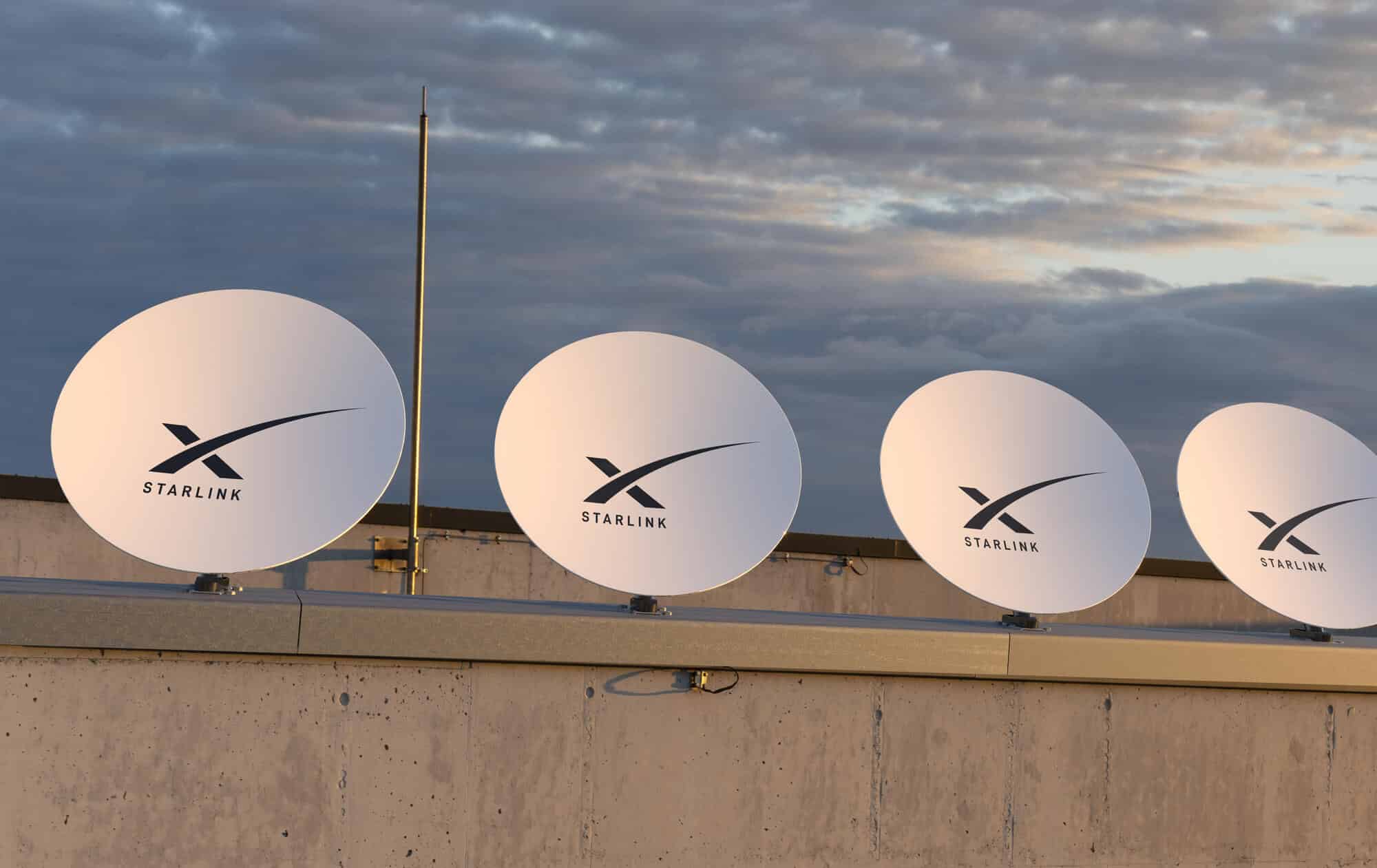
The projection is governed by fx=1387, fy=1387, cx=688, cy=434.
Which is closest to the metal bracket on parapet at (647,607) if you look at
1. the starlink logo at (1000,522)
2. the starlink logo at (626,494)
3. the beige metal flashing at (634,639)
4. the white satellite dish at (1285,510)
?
the beige metal flashing at (634,639)

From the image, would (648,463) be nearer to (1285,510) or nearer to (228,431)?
(228,431)

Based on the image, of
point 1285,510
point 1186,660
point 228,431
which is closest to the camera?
point 228,431

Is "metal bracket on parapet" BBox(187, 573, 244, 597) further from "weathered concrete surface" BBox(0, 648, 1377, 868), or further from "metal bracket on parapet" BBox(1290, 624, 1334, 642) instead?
"metal bracket on parapet" BBox(1290, 624, 1334, 642)

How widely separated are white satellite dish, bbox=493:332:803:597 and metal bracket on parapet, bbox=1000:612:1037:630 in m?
2.07

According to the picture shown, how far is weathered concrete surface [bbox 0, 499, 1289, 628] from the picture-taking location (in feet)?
54.2

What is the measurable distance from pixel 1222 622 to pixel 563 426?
1686 cm

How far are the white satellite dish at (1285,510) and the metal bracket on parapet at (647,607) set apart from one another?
4875 mm

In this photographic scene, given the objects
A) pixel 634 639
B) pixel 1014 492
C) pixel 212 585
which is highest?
pixel 1014 492

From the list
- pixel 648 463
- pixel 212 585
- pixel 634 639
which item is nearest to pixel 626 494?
pixel 648 463

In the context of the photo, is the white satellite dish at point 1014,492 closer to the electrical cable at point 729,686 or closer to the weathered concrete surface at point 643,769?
the weathered concrete surface at point 643,769

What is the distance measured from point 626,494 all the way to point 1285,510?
6.26m

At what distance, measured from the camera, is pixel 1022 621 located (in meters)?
10.9

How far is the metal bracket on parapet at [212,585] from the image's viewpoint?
9.19 m

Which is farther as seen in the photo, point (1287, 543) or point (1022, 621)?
point (1287, 543)
